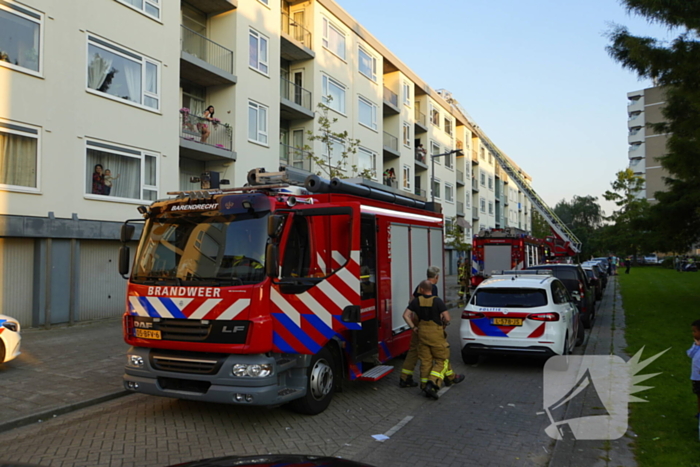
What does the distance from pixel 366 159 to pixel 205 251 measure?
80.7 ft

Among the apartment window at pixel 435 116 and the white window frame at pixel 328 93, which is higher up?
the apartment window at pixel 435 116

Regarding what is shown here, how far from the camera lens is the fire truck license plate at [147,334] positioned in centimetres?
617

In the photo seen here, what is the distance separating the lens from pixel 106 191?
1531cm

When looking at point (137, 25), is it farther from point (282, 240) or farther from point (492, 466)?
point (492, 466)

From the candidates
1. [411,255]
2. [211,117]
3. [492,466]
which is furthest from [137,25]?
[492,466]

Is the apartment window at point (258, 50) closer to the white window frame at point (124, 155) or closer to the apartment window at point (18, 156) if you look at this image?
the white window frame at point (124, 155)

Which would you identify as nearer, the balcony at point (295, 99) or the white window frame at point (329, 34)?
the balcony at point (295, 99)

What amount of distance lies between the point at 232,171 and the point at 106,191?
554cm

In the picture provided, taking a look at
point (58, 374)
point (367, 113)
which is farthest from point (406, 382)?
point (367, 113)

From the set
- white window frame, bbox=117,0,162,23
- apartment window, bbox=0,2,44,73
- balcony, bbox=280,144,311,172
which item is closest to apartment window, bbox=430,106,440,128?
balcony, bbox=280,144,311,172

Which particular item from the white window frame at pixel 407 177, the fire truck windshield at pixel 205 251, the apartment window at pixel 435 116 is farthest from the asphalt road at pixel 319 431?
the apartment window at pixel 435 116

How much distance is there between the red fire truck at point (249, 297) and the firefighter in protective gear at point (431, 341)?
0.80 metres

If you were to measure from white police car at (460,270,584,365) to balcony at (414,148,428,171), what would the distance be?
29838mm

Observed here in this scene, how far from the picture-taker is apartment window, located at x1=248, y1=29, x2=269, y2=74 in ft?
69.5
